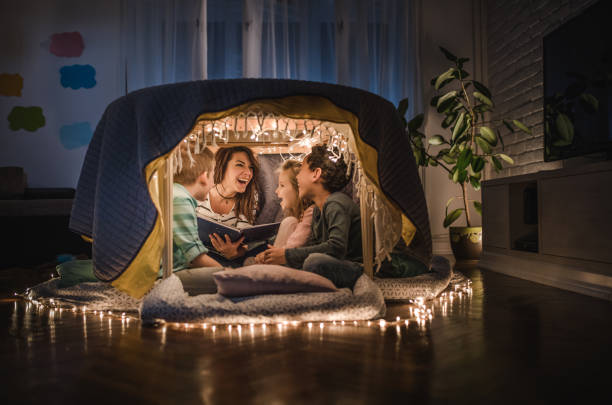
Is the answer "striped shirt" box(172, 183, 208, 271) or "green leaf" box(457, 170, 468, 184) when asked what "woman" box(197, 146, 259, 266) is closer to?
"striped shirt" box(172, 183, 208, 271)

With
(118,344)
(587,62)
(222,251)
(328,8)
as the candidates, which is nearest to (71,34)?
(328,8)

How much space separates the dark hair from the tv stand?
118 centimetres

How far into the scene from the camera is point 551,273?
222cm

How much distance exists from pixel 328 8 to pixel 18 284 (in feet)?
11.1

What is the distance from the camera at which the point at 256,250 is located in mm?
1969

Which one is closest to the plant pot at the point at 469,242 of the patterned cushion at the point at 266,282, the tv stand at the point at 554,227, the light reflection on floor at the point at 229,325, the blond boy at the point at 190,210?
the tv stand at the point at 554,227

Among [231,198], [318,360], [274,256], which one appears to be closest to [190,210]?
[231,198]

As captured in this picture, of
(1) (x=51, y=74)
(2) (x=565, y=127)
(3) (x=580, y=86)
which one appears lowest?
(2) (x=565, y=127)

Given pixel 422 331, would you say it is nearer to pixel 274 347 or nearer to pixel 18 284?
pixel 274 347

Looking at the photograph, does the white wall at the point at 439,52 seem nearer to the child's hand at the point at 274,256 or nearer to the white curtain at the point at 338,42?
the white curtain at the point at 338,42

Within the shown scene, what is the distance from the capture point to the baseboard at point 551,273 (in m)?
1.87

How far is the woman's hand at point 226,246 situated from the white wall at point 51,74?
2576 mm

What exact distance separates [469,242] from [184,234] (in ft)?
7.90

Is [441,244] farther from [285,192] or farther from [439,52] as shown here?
[285,192]
